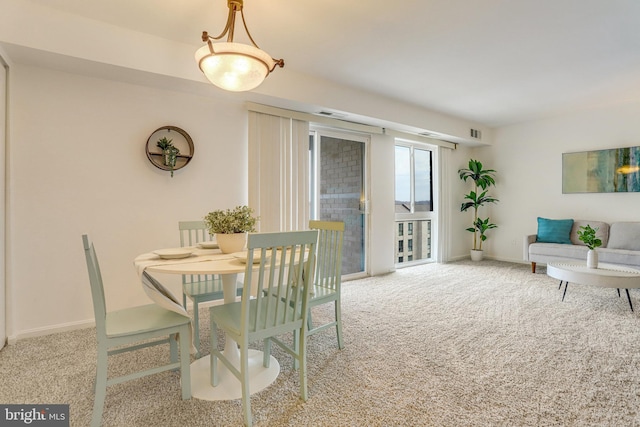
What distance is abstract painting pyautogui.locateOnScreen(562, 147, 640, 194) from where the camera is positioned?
4.42 m

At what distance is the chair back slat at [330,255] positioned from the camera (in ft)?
7.62

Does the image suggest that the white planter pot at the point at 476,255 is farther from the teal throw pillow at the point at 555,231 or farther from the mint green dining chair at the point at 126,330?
the mint green dining chair at the point at 126,330

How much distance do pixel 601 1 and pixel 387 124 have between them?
2.46 meters

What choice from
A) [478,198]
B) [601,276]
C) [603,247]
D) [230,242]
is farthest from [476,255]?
[230,242]

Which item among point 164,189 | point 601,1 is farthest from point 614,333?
point 164,189

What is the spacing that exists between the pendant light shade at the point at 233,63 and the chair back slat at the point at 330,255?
3.80ft

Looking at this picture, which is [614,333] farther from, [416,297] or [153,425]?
[153,425]

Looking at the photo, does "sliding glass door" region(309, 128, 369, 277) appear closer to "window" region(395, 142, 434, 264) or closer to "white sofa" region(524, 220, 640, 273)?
"window" region(395, 142, 434, 264)

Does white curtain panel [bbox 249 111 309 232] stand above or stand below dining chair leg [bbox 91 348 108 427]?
above

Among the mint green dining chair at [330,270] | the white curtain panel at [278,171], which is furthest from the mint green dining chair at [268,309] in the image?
the white curtain panel at [278,171]

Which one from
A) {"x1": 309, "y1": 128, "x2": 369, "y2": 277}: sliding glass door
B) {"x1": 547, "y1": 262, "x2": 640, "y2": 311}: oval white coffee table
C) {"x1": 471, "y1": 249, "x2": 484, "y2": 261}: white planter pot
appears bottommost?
{"x1": 471, "y1": 249, "x2": 484, "y2": 261}: white planter pot

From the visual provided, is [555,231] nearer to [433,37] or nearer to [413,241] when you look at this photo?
[413,241]

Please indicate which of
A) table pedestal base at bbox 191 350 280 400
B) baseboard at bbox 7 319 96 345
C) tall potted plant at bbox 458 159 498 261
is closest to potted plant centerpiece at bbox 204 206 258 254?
table pedestal base at bbox 191 350 280 400

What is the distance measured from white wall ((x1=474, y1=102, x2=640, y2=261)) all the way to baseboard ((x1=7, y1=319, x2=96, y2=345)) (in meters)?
6.30
